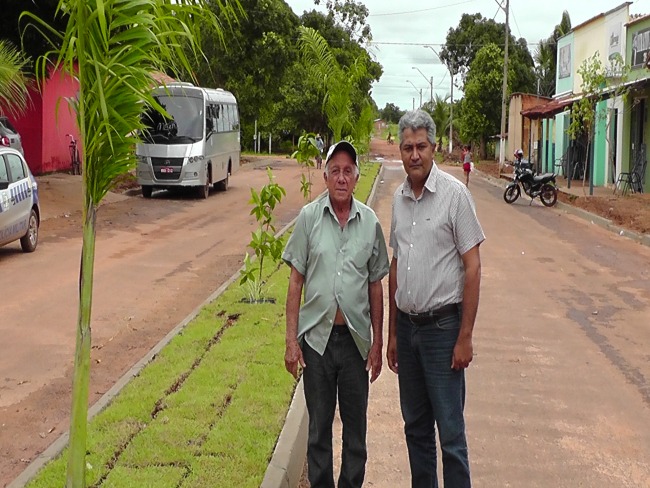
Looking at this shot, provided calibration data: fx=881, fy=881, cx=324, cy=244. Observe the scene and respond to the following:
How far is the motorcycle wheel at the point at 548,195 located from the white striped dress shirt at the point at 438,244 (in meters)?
21.9

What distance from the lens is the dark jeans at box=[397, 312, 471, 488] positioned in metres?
4.11

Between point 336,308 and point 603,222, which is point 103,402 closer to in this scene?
point 336,308

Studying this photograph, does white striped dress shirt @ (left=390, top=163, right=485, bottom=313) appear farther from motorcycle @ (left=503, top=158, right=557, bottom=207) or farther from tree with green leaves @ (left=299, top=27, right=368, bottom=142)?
motorcycle @ (left=503, top=158, right=557, bottom=207)

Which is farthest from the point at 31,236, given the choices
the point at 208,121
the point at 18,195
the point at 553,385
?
the point at 208,121

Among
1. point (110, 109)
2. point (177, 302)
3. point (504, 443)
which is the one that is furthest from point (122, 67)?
point (177, 302)

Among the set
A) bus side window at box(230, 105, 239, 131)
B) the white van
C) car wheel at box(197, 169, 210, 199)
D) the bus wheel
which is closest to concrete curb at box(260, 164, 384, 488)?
the white van

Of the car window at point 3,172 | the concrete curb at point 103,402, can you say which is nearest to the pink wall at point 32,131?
the car window at point 3,172

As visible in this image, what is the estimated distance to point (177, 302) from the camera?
1070cm

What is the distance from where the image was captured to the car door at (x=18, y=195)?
43.9ft

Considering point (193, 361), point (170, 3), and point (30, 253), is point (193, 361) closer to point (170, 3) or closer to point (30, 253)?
point (170, 3)

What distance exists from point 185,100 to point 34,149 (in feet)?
17.9

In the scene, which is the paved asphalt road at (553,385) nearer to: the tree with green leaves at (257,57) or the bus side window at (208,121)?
the bus side window at (208,121)

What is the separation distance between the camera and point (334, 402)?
4383 millimetres

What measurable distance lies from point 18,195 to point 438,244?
1097 centimetres
